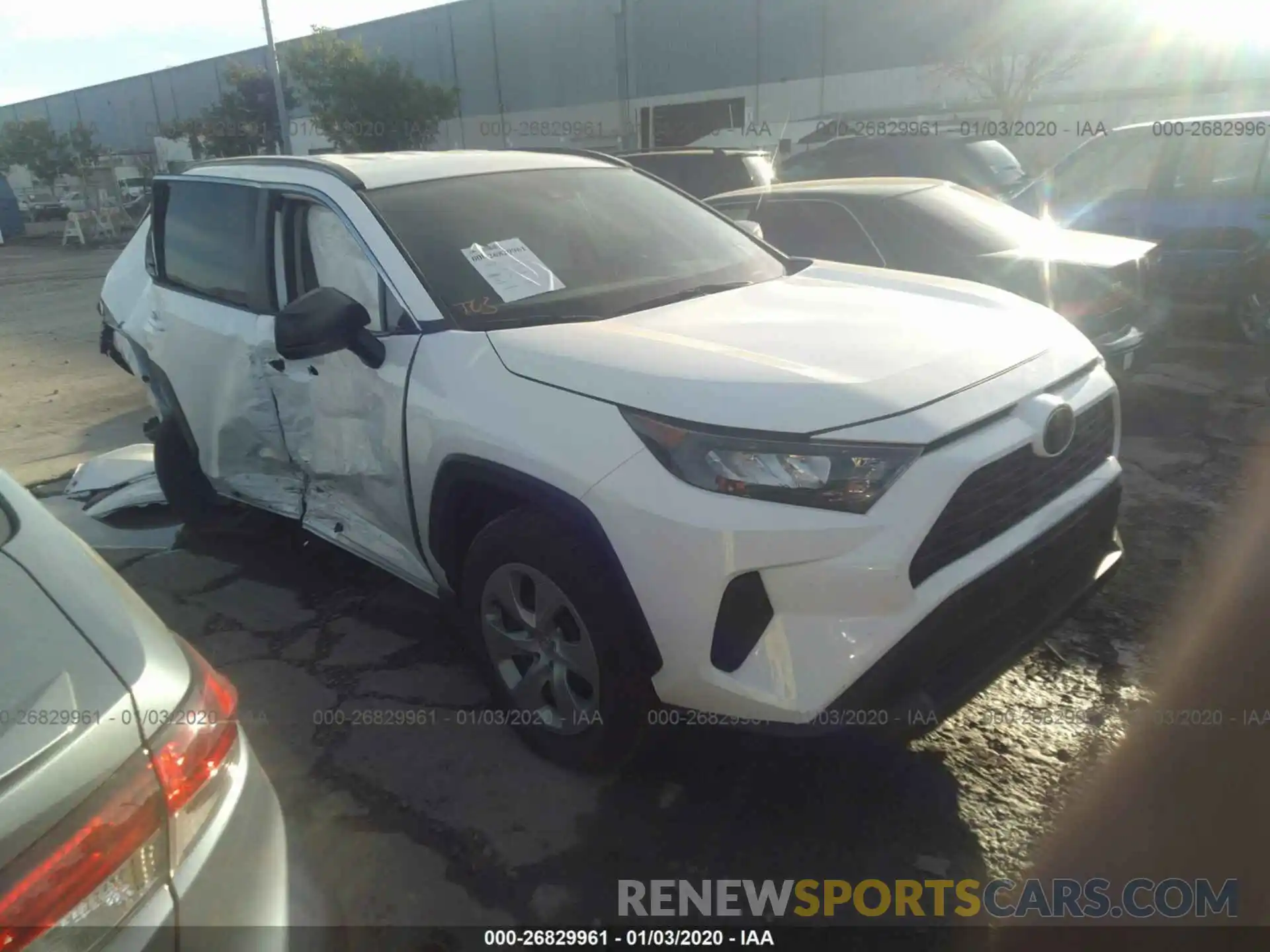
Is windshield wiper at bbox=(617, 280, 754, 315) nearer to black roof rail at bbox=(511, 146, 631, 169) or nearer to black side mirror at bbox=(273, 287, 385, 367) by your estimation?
black side mirror at bbox=(273, 287, 385, 367)

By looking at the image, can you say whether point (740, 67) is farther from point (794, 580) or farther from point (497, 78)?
point (794, 580)

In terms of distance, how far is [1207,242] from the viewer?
6.94 m

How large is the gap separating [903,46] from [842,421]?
1237 inches

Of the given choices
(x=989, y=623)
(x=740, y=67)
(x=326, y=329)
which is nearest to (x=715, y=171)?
(x=326, y=329)

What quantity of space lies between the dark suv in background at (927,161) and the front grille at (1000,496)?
7756 millimetres

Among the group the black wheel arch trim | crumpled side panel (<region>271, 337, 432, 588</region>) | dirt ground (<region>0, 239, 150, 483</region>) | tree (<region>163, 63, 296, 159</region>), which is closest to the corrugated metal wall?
tree (<region>163, 63, 296, 159</region>)

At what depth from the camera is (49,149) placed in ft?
115

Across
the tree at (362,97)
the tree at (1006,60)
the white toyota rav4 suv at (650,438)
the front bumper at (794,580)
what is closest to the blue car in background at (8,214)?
the tree at (362,97)

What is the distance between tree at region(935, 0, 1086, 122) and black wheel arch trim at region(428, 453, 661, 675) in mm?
25362

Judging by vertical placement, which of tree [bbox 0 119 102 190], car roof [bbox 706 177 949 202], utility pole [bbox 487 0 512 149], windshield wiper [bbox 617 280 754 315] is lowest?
windshield wiper [bbox 617 280 754 315]

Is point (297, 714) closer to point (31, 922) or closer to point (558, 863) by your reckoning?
point (558, 863)

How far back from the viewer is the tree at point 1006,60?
79.7ft

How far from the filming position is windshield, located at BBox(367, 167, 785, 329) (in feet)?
9.47

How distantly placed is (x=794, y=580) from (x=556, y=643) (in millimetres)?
790
